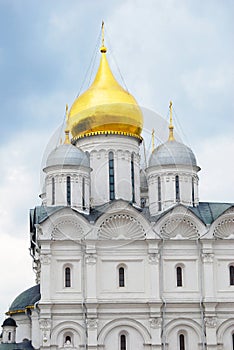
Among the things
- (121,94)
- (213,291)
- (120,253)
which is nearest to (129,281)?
(120,253)

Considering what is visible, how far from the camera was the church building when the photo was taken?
36.3 meters

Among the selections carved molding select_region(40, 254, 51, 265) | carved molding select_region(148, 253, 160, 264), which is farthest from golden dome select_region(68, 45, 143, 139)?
carved molding select_region(40, 254, 51, 265)

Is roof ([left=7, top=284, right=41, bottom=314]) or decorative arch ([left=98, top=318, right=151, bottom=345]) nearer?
decorative arch ([left=98, top=318, right=151, bottom=345])

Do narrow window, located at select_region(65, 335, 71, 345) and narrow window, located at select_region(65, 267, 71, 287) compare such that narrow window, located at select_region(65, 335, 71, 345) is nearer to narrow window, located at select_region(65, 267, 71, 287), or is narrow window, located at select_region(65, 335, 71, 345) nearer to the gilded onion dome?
narrow window, located at select_region(65, 267, 71, 287)

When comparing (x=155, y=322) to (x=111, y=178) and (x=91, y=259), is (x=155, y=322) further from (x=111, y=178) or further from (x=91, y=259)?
(x=111, y=178)

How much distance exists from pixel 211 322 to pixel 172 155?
8192mm

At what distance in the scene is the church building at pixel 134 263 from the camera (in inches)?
1431

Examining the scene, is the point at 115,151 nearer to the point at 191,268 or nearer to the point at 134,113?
the point at 134,113

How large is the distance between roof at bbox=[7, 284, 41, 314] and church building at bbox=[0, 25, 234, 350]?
252 cm

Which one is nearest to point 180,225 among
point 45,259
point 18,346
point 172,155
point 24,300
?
point 172,155

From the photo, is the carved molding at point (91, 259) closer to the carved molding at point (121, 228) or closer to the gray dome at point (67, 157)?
the carved molding at point (121, 228)

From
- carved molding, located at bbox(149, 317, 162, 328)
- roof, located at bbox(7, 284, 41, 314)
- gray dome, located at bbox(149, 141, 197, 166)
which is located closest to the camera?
carved molding, located at bbox(149, 317, 162, 328)

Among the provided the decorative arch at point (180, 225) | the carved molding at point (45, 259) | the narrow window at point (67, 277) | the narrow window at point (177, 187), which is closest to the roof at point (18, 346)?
the narrow window at point (67, 277)

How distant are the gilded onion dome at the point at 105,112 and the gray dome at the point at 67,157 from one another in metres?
2.51
